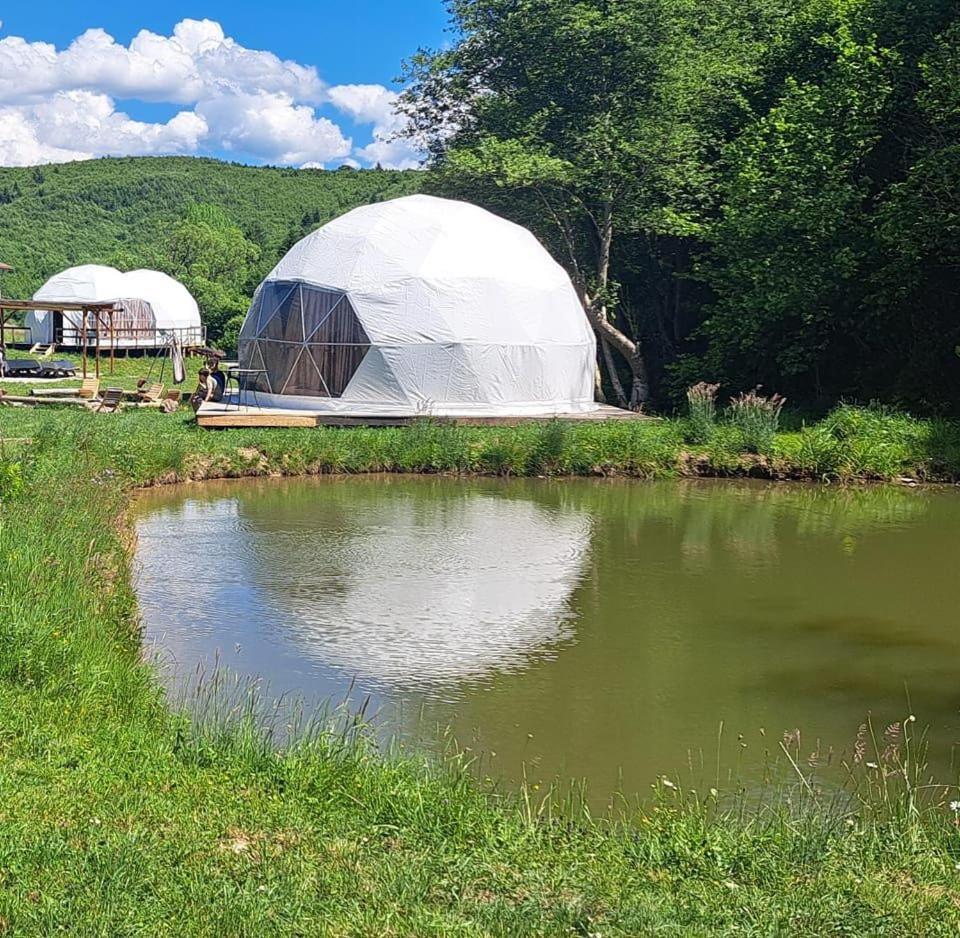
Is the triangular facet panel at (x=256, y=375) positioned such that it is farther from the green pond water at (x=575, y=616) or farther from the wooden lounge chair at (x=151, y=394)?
the green pond water at (x=575, y=616)

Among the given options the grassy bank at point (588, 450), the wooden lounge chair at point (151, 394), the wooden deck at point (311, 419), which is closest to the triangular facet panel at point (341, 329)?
the wooden deck at point (311, 419)

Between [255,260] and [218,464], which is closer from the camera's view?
[218,464]

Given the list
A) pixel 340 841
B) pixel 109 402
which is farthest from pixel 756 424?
pixel 340 841

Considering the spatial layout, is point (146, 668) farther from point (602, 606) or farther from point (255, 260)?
point (255, 260)

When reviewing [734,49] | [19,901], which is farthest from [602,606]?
[734,49]

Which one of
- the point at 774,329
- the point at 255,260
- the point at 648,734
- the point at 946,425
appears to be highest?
the point at 255,260

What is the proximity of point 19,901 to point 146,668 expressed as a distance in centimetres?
377

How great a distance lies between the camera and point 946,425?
20.0 meters

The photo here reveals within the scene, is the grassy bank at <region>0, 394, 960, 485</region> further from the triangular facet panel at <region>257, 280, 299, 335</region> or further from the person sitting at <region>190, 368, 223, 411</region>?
the triangular facet panel at <region>257, 280, 299, 335</region>

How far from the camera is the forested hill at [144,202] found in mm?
68438

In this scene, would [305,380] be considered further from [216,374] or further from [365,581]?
[365,581]

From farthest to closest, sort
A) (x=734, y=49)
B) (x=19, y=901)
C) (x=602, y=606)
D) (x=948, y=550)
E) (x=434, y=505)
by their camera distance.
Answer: (x=734, y=49) < (x=434, y=505) < (x=948, y=550) < (x=602, y=606) < (x=19, y=901)

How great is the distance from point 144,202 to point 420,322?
224 ft

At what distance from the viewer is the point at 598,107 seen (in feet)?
84.6
